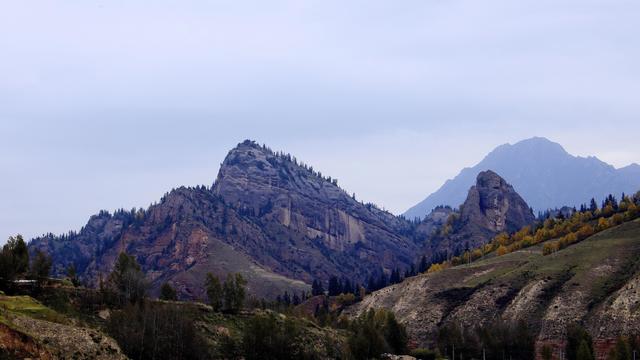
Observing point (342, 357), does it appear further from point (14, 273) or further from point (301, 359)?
point (14, 273)

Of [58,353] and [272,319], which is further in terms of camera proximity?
[272,319]

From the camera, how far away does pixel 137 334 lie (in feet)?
490

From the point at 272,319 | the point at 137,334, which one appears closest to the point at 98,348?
the point at 137,334

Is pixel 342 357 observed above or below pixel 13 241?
below

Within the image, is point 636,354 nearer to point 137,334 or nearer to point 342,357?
point 342,357

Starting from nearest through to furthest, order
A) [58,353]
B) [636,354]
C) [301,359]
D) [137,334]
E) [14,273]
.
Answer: [58,353] → [137,334] → [14,273] → [301,359] → [636,354]

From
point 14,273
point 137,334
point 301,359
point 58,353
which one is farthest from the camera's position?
point 301,359

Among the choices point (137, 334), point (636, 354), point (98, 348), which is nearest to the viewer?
point (98, 348)

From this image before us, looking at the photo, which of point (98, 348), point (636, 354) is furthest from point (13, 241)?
point (636, 354)

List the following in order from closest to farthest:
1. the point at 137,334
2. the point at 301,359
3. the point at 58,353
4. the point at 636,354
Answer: the point at 58,353, the point at 137,334, the point at 301,359, the point at 636,354

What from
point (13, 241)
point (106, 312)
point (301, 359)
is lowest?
point (301, 359)

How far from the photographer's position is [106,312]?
16925cm

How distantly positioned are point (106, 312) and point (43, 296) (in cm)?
1404

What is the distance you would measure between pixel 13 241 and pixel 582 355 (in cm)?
14020
